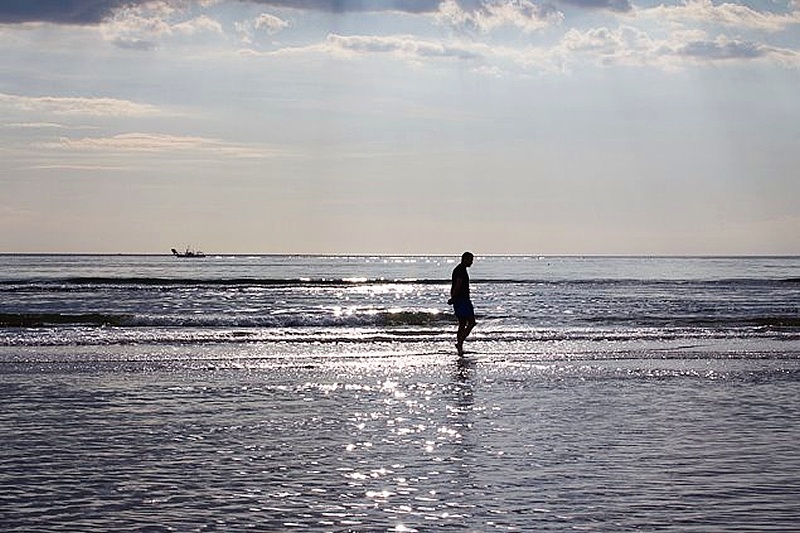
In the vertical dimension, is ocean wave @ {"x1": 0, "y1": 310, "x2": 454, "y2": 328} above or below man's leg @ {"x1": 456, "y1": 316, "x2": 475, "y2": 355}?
below

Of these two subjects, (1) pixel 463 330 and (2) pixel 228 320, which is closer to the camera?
(1) pixel 463 330

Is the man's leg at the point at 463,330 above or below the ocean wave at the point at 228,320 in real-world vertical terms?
above

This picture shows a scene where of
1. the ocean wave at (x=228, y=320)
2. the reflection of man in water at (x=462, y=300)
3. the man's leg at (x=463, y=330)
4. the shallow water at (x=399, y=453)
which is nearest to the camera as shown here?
the shallow water at (x=399, y=453)

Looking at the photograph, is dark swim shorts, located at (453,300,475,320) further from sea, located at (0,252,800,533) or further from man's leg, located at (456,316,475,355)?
sea, located at (0,252,800,533)

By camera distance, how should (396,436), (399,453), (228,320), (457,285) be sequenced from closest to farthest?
(399,453) < (396,436) < (457,285) < (228,320)

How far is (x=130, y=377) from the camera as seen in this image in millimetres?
15219

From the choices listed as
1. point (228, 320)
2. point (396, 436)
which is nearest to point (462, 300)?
point (396, 436)

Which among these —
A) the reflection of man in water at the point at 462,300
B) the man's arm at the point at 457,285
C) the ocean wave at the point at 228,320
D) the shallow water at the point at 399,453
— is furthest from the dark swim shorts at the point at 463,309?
the ocean wave at the point at 228,320

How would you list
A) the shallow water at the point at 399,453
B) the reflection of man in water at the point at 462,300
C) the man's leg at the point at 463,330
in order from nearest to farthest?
the shallow water at the point at 399,453 → the man's leg at the point at 463,330 → the reflection of man in water at the point at 462,300

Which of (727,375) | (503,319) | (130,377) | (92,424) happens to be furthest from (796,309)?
(92,424)

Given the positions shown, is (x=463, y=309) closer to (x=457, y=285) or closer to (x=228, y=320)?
(x=457, y=285)

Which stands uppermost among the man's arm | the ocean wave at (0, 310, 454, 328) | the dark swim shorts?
the man's arm

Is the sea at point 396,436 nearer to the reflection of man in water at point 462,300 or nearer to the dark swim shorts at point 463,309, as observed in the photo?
the reflection of man in water at point 462,300

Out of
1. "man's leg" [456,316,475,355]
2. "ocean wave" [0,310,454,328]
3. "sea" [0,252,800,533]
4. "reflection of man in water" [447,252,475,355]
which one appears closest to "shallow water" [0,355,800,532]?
"sea" [0,252,800,533]
